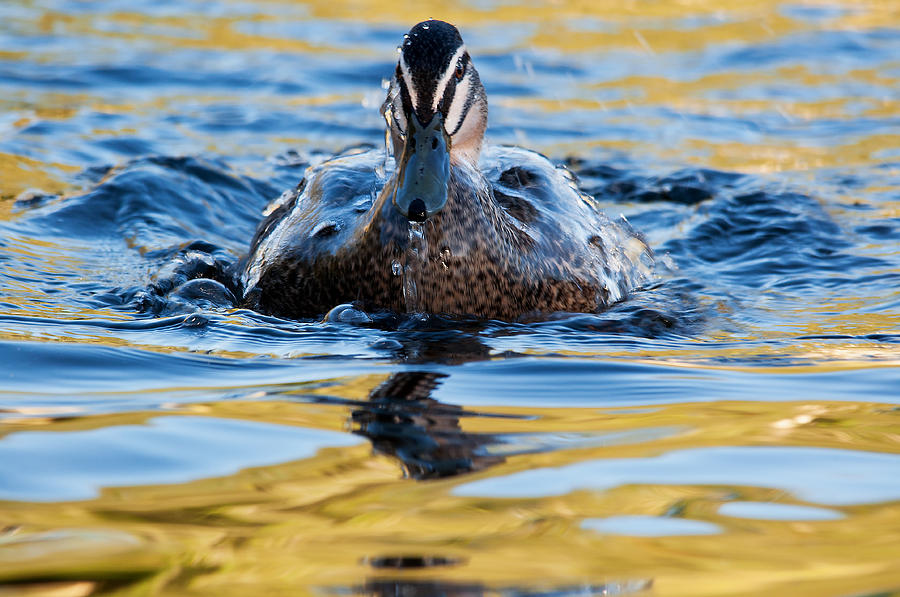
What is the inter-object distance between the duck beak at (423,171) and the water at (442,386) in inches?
22.8

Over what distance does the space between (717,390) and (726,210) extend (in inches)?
186

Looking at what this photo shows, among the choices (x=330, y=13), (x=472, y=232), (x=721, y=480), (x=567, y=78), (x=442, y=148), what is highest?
(x=330, y=13)

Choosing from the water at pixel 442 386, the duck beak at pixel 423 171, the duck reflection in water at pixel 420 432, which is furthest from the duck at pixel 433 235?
the duck reflection in water at pixel 420 432

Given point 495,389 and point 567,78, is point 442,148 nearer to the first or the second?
point 495,389

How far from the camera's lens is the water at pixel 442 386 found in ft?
8.75

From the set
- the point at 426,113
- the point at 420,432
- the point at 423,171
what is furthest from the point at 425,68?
the point at 420,432

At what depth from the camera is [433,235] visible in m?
5.34

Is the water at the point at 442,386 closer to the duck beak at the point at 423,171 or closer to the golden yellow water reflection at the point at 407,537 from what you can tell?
the golden yellow water reflection at the point at 407,537

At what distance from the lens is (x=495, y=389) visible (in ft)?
13.8

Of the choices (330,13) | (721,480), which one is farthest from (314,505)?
(330,13)

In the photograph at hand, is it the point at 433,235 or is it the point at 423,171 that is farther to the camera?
the point at 433,235

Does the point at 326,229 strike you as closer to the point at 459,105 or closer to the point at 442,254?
the point at 442,254

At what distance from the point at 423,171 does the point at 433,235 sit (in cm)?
40

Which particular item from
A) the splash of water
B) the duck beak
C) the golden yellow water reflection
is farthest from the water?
the duck beak
